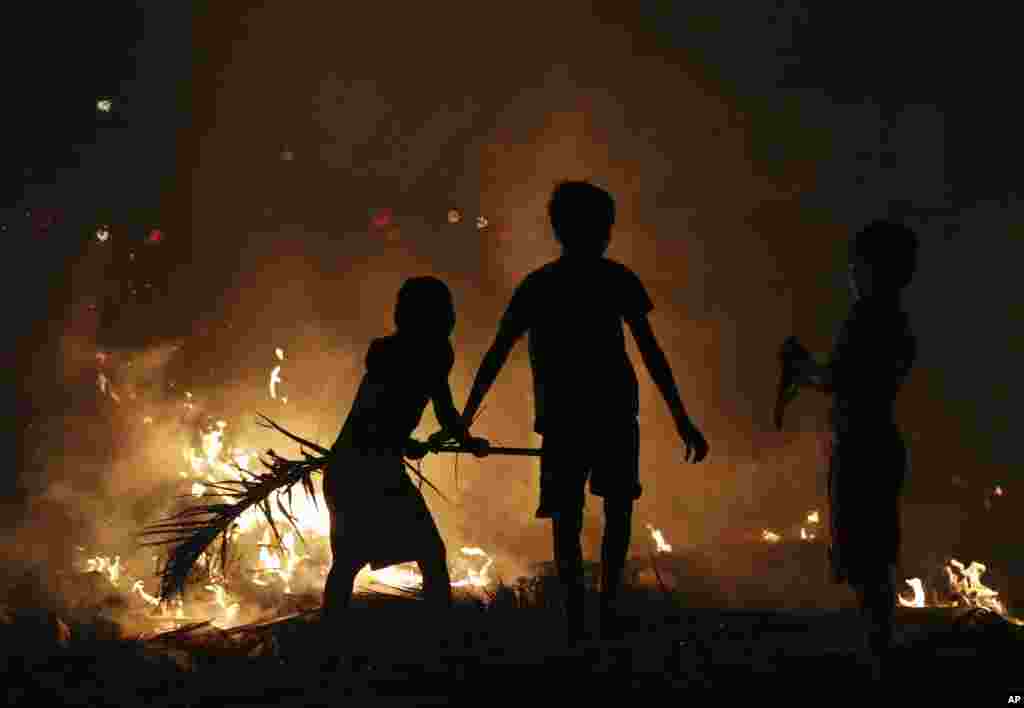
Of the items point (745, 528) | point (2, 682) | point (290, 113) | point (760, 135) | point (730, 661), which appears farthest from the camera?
point (290, 113)

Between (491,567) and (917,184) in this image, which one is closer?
(491,567)

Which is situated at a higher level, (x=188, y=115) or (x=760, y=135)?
(x=188, y=115)

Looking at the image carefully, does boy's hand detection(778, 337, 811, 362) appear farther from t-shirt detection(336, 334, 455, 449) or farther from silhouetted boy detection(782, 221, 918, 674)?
t-shirt detection(336, 334, 455, 449)

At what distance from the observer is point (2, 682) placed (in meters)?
4.23

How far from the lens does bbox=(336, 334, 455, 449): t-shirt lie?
4363 millimetres

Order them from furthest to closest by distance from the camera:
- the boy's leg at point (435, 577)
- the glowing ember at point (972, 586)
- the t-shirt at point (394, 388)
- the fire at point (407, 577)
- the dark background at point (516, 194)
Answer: the dark background at point (516, 194)
the glowing ember at point (972, 586)
the fire at point (407, 577)
the boy's leg at point (435, 577)
the t-shirt at point (394, 388)

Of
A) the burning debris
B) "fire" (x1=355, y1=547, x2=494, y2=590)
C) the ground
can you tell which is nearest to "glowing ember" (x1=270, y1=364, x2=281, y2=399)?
"fire" (x1=355, y1=547, x2=494, y2=590)

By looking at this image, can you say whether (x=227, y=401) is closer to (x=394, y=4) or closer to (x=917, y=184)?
(x=394, y=4)

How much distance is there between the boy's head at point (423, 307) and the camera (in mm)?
4410

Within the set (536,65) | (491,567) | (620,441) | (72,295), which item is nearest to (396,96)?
(536,65)

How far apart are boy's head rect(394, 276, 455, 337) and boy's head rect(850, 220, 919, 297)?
7.39 feet

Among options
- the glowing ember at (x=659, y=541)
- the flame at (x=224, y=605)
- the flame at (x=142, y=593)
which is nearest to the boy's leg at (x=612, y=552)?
the flame at (x=224, y=605)

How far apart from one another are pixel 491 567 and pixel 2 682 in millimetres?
7061

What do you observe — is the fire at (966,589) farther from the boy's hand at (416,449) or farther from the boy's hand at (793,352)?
the boy's hand at (416,449)
